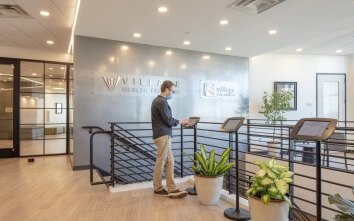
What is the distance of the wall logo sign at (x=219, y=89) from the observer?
7.41 m

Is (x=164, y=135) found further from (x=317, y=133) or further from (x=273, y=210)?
(x=317, y=133)

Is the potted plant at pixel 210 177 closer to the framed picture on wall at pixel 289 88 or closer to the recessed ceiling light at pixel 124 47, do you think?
the recessed ceiling light at pixel 124 47

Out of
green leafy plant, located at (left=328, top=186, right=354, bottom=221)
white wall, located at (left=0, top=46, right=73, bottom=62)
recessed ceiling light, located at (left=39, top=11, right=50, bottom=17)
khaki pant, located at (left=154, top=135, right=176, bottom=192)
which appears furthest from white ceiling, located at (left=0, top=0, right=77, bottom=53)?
green leafy plant, located at (left=328, top=186, right=354, bottom=221)

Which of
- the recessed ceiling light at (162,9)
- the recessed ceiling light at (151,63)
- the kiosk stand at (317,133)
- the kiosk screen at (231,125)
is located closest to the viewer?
the kiosk stand at (317,133)

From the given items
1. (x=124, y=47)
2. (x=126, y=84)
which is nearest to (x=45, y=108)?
(x=126, y=84)

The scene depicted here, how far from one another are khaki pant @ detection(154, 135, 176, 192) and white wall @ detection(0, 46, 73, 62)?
5422mm

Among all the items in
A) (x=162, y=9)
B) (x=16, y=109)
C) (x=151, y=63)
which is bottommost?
(x=16, y=109)

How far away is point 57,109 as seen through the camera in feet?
25.2

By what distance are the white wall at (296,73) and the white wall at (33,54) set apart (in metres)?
6.00

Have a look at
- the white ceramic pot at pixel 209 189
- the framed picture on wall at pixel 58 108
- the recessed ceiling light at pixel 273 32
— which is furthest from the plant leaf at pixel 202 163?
the framed picture on wall at pixel 58 108

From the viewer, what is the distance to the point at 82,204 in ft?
11.6

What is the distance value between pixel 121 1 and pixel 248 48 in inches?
163

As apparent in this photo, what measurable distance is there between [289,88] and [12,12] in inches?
319

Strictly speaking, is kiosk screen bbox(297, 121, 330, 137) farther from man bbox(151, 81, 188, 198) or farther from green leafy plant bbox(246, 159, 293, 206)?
man bbox(151, 81, 188, 198)
